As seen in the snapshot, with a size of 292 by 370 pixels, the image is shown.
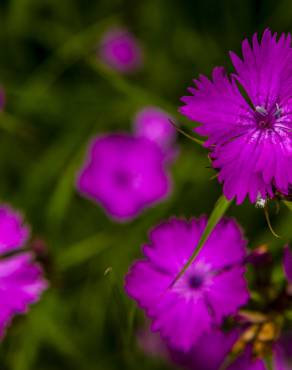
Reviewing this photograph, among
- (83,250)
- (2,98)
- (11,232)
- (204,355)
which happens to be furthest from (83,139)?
(204,355)

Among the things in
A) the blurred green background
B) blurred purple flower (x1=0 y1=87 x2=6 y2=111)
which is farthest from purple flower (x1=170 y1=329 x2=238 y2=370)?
blurred purple flower (x1=0 y1=87 x2=6 y2=111)

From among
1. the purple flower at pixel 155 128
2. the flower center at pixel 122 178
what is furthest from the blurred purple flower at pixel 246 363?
the purple flower at pixel 155 128

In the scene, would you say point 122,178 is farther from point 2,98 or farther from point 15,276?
point 15,276

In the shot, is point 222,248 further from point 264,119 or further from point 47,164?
point 47,164

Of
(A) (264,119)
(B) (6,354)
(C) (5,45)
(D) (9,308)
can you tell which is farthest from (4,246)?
(C) (5,45)

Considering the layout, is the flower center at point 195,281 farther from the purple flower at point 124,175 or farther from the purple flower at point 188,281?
the purple flower at point 124,175

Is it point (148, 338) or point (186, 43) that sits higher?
point (186, 43)

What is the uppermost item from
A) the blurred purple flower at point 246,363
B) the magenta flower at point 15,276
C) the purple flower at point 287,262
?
the purple flower at point 287,262
